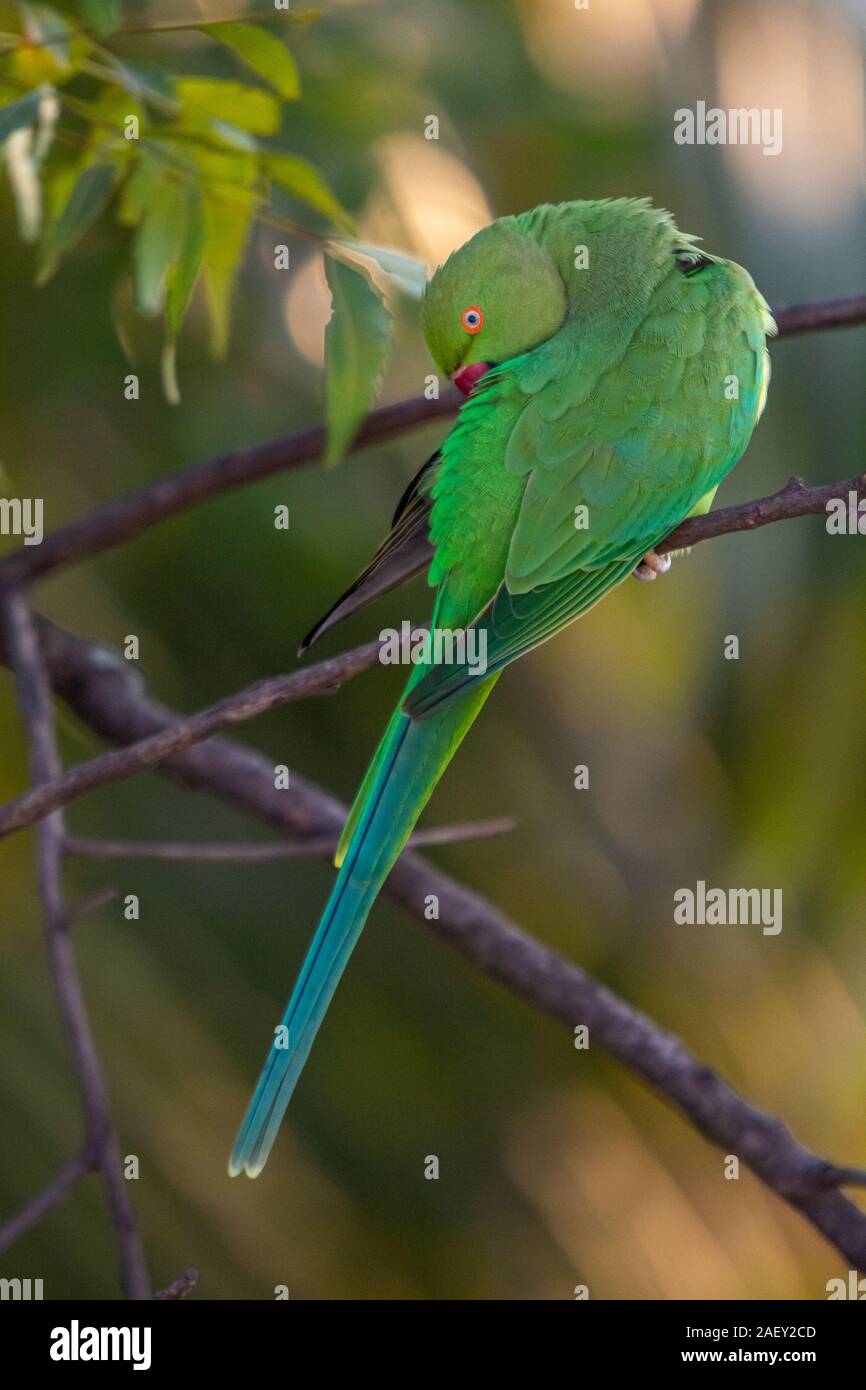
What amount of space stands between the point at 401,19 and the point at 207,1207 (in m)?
3.15

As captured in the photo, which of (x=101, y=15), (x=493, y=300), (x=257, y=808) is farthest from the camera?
(x=257, y=808)

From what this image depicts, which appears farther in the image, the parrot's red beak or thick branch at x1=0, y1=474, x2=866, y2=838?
the parrot's red beak

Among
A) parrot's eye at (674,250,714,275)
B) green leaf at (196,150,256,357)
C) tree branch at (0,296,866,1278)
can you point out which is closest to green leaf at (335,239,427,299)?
green leaf at (196,150,256,357)

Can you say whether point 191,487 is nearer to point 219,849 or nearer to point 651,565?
point 219,849

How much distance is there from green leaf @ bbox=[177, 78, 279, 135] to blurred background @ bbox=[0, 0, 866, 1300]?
43.8 inches

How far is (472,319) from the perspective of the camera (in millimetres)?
2406

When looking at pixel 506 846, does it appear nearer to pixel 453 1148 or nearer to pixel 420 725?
pixel 453 1148

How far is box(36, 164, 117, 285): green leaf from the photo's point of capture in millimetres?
1891

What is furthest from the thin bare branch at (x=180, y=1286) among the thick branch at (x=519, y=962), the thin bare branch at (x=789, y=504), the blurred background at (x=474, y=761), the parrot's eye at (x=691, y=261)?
the parrot's eye at (x=691, y=261)

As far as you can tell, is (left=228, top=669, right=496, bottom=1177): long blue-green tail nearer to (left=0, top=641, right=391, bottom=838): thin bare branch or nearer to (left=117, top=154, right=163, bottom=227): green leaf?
(left=0, top=641, right=391, bottom=838): thin bare branch

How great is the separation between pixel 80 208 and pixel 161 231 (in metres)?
0.12

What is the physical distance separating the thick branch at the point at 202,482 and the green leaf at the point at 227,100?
0.70 m

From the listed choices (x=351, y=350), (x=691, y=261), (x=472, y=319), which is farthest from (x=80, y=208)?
(x=691, y=261)

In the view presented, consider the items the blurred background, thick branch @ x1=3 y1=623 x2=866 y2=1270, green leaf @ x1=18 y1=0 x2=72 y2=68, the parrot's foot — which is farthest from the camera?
the blurred background
